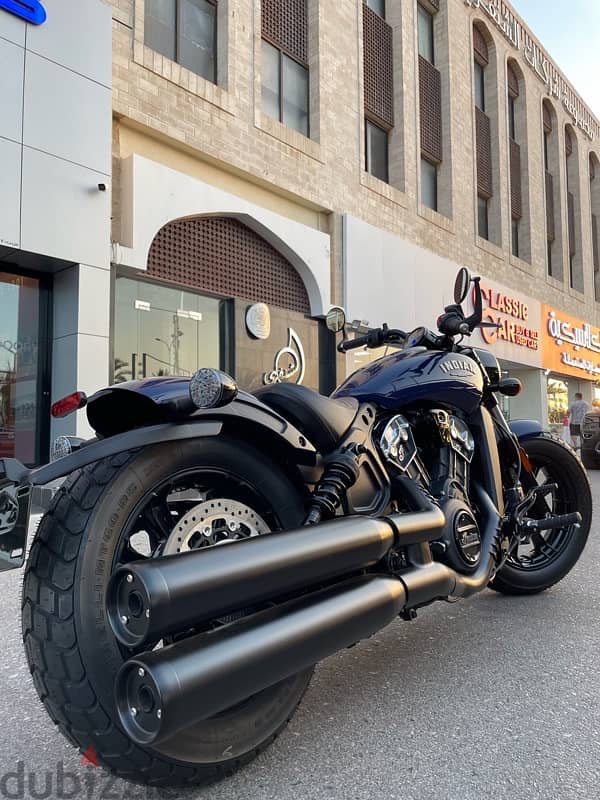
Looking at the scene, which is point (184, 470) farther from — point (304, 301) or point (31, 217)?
point (304, 301)

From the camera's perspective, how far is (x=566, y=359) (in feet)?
77.1

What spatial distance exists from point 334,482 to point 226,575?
2.09 feet

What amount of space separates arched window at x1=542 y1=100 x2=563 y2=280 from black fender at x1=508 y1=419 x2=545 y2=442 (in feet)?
73.8

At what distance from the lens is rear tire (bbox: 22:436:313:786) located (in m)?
1.39

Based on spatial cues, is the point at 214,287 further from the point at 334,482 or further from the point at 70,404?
the point at 334,482

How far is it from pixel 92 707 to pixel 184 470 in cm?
59

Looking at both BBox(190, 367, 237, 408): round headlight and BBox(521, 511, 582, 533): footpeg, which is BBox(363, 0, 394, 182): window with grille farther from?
BBox(190, 367, 237, 408): round headlight

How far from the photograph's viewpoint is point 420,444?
2.59 metres

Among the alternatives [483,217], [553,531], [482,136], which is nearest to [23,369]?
[553,531]

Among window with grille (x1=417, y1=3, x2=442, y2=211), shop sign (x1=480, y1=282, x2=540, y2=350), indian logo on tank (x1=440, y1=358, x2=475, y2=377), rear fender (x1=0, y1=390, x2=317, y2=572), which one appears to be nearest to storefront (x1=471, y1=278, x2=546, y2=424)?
shop sign (x1=480, y1=282, x2=540, y2=350)

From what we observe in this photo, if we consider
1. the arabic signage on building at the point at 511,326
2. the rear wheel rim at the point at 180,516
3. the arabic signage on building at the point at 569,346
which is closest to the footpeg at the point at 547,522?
the rear wheel rim at the point at 180,516

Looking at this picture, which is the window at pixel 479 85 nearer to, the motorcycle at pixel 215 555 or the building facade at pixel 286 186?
the building facade at pixel 286 186

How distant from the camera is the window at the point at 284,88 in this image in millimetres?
12078

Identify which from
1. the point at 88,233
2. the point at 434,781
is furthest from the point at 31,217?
the point at 434,781
